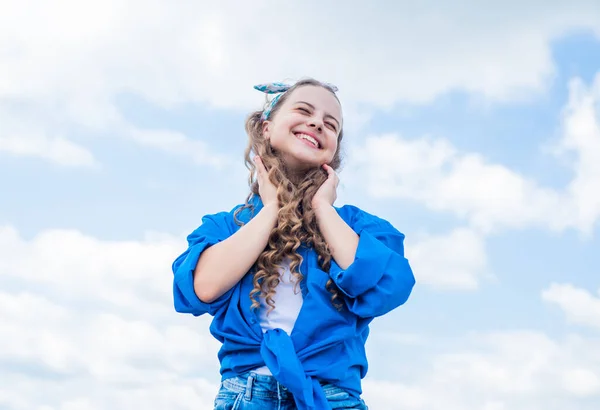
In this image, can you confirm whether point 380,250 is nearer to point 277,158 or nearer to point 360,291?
point 360,291

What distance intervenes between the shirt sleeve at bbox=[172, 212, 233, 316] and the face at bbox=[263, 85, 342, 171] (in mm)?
609

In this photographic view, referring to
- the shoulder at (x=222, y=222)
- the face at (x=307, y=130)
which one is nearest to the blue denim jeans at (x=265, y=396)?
the shoulder at (x=222, y=222)

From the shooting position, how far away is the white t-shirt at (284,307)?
11.2ft

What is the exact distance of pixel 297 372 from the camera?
3102 millimetres

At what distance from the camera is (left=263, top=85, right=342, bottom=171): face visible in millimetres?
3928

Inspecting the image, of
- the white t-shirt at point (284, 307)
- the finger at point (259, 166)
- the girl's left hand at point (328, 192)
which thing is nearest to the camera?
the white t-shirt at point (284, 307)

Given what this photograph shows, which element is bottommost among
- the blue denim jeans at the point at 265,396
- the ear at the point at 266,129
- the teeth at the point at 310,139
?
the blue denim jeans at the point at 265,396

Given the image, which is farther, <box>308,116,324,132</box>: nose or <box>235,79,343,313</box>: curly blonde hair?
<box>308,116,324,132</box>: nose

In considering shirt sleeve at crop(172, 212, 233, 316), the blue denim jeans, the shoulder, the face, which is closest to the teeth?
the face

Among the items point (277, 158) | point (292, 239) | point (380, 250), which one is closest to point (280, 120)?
point (277, 158)

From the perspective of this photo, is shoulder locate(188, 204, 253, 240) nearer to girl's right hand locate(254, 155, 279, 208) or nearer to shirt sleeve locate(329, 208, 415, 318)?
girl's right hand locate(254, 155, 279, 208)

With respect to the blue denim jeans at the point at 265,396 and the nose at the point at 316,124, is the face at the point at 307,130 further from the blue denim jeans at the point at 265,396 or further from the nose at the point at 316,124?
→ the blue denim jeans at the point at 265,396

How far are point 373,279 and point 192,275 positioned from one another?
36.2 inches

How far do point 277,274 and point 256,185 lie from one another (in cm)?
75
